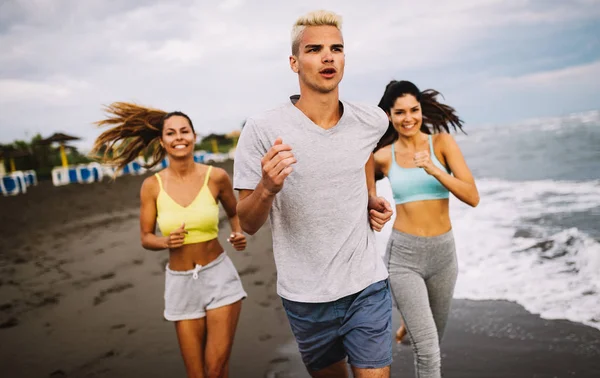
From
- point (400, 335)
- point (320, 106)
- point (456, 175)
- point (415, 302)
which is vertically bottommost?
point (400, 335)

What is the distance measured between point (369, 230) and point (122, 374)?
2.98 m

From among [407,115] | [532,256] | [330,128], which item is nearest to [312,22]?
[330,128]

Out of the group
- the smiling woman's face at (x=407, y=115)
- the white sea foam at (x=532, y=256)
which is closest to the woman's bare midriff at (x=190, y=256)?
the smiling woman's face at (x=407, y=115)

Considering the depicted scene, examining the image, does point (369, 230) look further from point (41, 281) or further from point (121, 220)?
point (121, 220)

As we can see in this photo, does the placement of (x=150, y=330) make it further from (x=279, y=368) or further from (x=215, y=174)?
(x=215, y=174)

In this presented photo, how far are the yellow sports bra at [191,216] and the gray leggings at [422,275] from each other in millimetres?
1390

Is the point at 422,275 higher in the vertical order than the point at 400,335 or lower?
higher

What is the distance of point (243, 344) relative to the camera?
4.75 m

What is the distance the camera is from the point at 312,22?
240cm

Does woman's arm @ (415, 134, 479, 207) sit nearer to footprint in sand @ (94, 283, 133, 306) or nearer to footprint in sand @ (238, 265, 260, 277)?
footprint in sand @ (238, 265, 260, 277)

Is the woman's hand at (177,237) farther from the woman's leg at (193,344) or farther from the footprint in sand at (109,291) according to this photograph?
the footprint in sand at (109,291)

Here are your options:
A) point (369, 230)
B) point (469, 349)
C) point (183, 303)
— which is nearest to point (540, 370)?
point (469, 349)

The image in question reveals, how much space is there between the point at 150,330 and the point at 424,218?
11.4 ft

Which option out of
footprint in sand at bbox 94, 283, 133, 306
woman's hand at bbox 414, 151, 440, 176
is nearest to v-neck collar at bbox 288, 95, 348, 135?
woman's hand at bbox 414, 151, 440, 176
